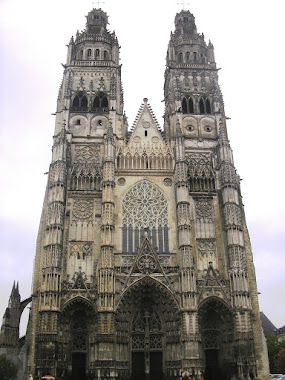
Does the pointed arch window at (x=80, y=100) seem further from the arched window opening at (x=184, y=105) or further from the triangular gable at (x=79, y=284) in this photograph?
the triangular gable at (x=79, y=284)

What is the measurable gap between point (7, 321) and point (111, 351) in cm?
833

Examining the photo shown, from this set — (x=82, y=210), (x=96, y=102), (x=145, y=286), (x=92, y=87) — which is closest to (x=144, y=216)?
(x=82, y=210)

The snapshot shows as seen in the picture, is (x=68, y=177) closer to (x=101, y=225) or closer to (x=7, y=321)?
(x=101, y=225)

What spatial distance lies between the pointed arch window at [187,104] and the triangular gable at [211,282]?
13938mm

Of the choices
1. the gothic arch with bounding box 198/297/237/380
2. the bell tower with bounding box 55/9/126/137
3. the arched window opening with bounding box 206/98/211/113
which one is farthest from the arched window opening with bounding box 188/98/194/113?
the gothic arch with bounding box 198/297/237/380

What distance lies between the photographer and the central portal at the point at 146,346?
81.8ft

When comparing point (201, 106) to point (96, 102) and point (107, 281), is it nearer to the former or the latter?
point (96, 102)

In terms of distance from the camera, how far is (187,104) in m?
34.0

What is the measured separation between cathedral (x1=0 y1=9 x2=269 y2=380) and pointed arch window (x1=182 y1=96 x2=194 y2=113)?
0.31ft

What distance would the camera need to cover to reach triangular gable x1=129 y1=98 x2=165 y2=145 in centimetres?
3178

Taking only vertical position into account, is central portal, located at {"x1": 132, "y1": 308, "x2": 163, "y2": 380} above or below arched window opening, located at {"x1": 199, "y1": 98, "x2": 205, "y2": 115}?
below

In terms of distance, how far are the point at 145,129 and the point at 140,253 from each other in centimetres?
1084

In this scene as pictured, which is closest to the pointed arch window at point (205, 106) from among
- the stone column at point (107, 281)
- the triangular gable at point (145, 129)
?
the triangular gable at point (145, 129)

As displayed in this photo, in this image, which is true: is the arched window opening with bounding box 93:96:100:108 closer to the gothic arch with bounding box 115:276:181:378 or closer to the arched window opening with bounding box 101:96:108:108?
the arched window opening with bounding box 101:96:108:108
